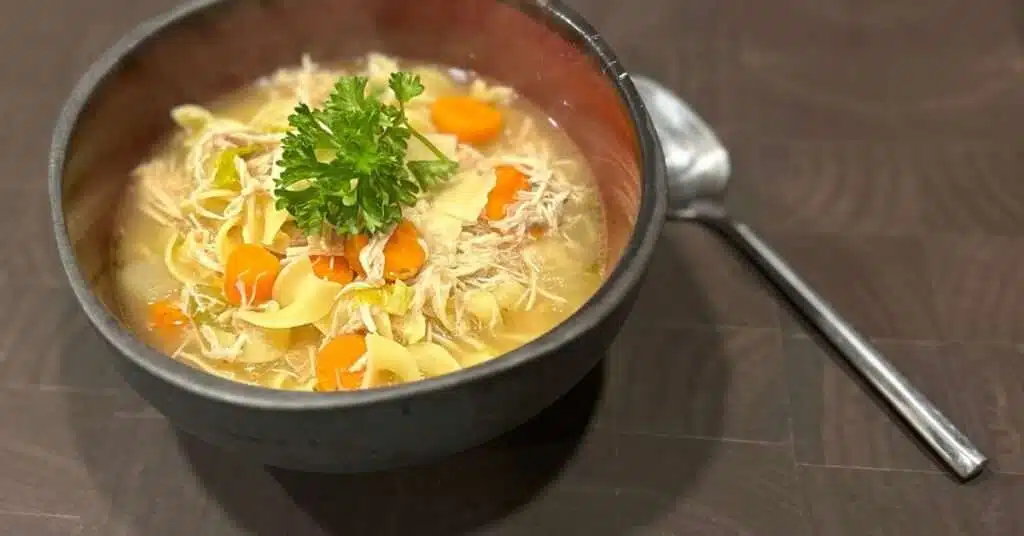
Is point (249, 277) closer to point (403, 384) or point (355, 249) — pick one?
point (355, 249)

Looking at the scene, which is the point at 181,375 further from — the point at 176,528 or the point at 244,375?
the point at 176,528

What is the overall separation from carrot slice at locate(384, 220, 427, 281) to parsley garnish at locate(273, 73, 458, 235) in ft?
0.06

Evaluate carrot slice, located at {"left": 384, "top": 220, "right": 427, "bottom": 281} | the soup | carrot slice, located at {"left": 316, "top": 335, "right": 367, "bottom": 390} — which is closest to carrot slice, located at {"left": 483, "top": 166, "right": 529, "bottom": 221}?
the soup

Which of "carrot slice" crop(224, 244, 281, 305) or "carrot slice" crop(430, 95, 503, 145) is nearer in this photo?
"carrot slice" crop(224, 244, 281, 305)

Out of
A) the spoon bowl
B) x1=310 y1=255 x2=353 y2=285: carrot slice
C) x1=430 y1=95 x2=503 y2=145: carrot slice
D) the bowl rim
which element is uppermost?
the bowl rim

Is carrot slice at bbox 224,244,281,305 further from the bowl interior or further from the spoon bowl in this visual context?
the spoon bowl

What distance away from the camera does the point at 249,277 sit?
1.03m

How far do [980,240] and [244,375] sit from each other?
1.04m

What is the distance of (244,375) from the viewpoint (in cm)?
100

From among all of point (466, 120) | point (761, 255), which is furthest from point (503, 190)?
point (761, 255)

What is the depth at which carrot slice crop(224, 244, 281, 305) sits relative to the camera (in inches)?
40.6

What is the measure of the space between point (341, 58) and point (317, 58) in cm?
3

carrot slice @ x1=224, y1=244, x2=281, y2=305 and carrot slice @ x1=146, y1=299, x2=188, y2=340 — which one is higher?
carrot slice @ x1=224, y1=244, x2=281, y2=305

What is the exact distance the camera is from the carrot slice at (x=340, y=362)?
97 cm
